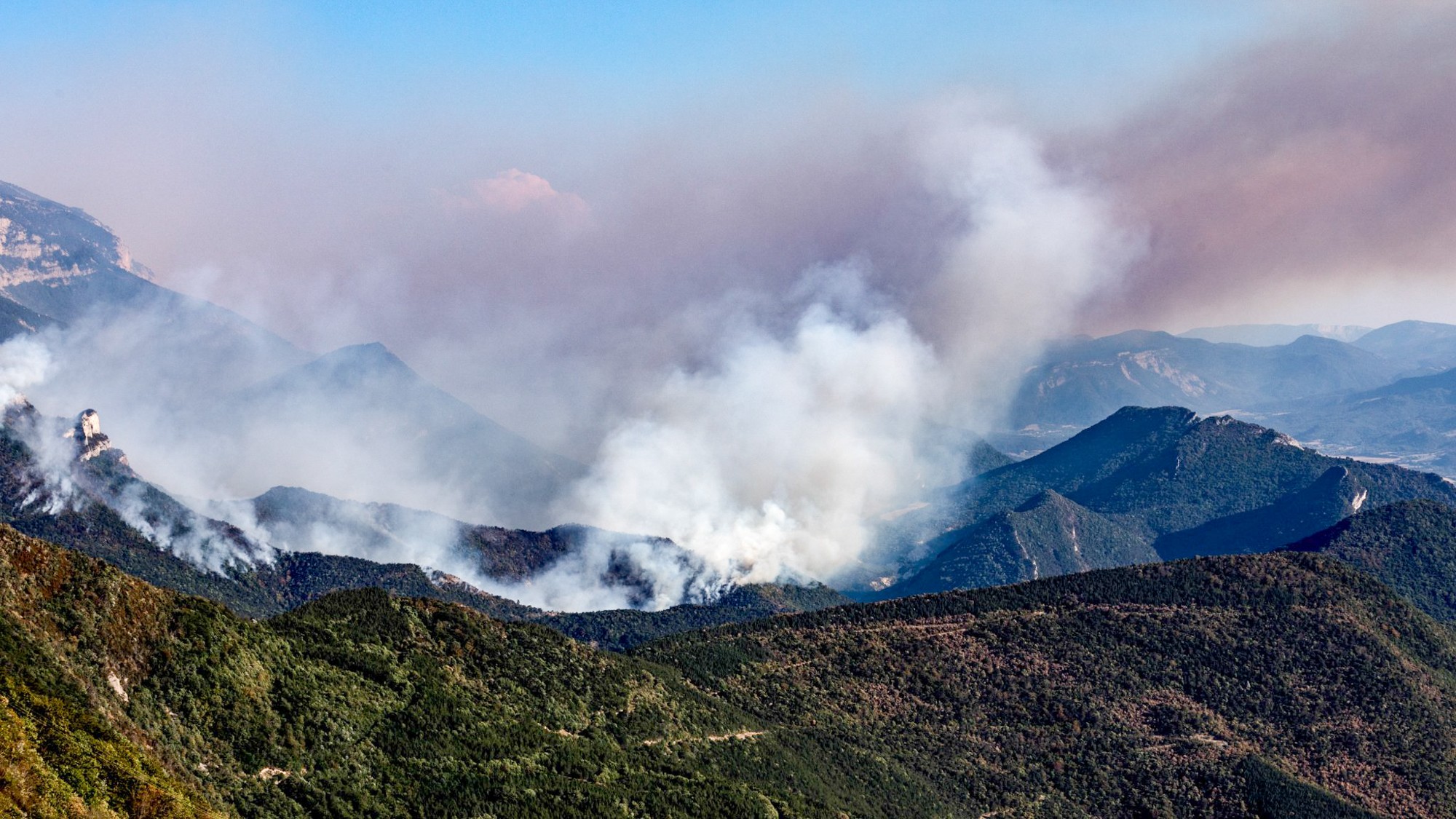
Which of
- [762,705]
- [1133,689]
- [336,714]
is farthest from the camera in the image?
[1133,689]

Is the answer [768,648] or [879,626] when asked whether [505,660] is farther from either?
[879,626]

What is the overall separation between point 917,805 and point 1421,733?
Answer: 6844 cm

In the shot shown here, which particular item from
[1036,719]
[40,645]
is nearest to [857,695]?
[1036,719]

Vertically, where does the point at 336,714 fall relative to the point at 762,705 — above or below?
above

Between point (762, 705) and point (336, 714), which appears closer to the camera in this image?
point (336, 714)

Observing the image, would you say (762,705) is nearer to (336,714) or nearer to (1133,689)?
(1133,689)

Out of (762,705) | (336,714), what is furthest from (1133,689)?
(336,714)

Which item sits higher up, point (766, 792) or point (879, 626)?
point (879, 626)

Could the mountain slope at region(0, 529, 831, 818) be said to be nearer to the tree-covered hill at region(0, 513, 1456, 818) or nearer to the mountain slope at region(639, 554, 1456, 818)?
the tree-covered hill at region(0, 513, 1456, 818)

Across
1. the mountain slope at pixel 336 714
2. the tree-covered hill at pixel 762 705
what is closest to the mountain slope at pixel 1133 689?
the tree-covered hill at pixel 762 705

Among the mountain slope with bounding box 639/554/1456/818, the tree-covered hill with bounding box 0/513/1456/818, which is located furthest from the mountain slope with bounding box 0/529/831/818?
the mountain slope with bounding box 639/554/1456/818

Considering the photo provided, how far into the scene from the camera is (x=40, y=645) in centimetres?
6362

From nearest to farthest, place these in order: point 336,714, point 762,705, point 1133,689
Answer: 1. point 336,714
2. point 762,705
3. point 1133,689

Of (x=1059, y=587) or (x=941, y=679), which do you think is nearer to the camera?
(x=941, y=679)
